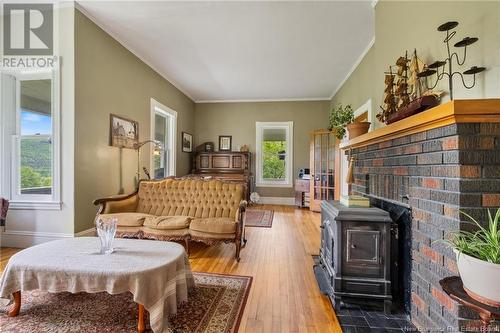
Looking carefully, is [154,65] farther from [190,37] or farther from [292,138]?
[292,138]

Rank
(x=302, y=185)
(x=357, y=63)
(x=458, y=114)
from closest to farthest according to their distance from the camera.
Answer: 1. (x=458, y=114)
2. (x=357, y=63)
3. (x=302, y=185)

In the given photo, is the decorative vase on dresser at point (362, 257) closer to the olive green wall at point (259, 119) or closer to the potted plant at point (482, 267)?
the potted plant at point (482, 267)

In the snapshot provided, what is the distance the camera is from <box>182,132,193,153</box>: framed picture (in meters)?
6.37

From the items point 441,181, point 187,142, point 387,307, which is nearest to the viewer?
point 441,181

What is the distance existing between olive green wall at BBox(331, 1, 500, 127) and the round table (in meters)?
2.25

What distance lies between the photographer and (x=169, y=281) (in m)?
1.65

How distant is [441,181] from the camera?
1.34 meters

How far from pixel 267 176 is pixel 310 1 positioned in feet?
16.0

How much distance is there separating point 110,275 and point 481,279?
6.35 feet

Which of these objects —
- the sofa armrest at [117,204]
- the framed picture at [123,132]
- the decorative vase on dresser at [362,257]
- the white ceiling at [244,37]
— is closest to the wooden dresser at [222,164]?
the white ceiling at [244,37]

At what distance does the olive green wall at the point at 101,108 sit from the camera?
3035 mm

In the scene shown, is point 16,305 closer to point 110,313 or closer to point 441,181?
point 110,313

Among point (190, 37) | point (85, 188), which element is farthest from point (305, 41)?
point (85, 188)

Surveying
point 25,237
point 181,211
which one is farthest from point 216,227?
point 25,237
